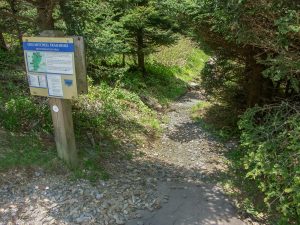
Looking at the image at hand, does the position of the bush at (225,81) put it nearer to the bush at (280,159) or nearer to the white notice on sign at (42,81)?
the bush at (280,159)

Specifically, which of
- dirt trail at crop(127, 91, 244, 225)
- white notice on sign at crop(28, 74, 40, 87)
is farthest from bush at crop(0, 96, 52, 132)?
dirt trail at crop(127, 91, 244, 225)

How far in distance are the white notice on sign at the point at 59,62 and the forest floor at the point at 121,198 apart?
1.63 meters

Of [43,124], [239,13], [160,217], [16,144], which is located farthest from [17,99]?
[239,13]

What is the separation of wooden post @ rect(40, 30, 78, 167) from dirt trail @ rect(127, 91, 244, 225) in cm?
152

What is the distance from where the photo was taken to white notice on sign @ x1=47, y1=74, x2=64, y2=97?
4.77m

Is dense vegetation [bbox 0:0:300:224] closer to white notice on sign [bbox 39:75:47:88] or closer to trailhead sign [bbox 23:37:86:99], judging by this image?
trailhead sign [bbox 23:37:86:99]

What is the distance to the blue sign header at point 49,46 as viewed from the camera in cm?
451

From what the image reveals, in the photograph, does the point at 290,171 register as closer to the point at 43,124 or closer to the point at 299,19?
the point at 299,19

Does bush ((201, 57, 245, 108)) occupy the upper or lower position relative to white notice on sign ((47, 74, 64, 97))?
lower

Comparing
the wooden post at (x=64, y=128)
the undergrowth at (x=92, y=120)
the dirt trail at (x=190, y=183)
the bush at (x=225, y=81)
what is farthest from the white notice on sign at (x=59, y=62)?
the bush at (x=225, y=81)

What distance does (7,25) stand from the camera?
7.32 m

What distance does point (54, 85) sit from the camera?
4812 millimetres

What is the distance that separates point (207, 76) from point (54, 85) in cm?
655

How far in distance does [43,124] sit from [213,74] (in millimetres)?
5849
